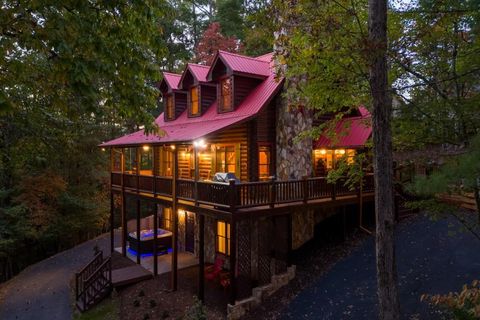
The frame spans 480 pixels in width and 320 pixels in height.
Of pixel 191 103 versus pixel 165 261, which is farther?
pixel 191 103

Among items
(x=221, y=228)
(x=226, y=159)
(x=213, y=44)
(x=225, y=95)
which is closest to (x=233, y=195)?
(x=226, y=159)

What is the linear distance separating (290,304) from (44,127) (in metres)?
9.24

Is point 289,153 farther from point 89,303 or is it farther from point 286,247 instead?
point 89,303

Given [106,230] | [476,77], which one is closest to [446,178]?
[476,77]

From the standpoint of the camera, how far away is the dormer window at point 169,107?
20.2 m

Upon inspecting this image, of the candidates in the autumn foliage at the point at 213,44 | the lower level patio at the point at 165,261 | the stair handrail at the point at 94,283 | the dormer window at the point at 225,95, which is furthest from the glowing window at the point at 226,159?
the autumn foliage at the point at 213,44

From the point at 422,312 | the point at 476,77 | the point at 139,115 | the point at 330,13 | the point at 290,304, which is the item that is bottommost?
the point at 290,304

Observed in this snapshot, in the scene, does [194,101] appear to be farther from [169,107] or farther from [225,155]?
[225,155]

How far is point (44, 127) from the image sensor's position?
928 centimetres

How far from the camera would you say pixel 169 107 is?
67.4 feet

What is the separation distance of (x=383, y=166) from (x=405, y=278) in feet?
16.5

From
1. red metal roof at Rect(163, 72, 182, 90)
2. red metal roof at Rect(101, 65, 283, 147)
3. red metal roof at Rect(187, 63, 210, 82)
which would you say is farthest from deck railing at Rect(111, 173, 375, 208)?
red metal roof at Rect(163, 72, 182, 90)

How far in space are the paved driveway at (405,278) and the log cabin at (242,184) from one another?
1.72 metres

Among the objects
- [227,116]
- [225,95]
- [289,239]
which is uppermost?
[225,95]
